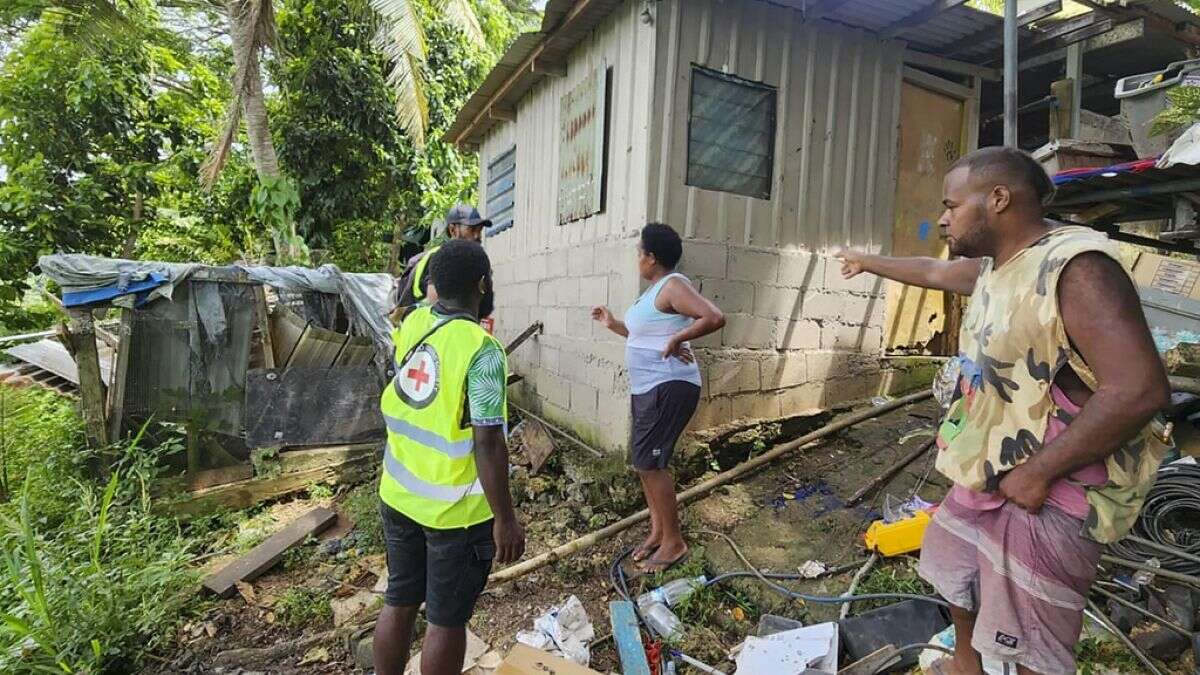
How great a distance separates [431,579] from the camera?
196 centimetres

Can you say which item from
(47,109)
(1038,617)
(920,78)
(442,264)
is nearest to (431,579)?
(442,264)

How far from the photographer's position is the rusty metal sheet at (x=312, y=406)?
16.1 feet

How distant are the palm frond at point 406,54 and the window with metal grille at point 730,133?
5.19m

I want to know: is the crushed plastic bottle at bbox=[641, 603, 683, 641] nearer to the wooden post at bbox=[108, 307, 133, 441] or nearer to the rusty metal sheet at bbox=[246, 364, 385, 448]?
the rusty metal sheet at bbox=[246, 364, 385, 448]

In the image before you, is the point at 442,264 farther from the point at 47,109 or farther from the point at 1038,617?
the point at 47,109

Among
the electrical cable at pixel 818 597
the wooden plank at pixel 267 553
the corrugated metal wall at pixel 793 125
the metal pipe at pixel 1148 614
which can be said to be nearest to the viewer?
the metal pipe at pixel 1148 614

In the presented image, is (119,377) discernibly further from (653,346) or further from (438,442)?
(653,346)

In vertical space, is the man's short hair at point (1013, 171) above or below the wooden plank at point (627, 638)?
above

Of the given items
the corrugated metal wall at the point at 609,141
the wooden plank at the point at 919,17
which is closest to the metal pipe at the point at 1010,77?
the wooden plank at the point at 919,17

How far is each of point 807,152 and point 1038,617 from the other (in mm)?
3835

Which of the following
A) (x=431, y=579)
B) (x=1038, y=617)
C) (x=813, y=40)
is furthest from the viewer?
(x=813, y=40)

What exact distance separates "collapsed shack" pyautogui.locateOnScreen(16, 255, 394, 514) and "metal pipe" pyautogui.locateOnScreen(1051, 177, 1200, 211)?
537 cm

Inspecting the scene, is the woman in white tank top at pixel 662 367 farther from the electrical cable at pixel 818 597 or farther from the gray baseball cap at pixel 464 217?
the gray baseball cap at pixel 464 217

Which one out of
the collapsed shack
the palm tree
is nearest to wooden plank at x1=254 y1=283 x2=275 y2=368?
the collapsed shack
